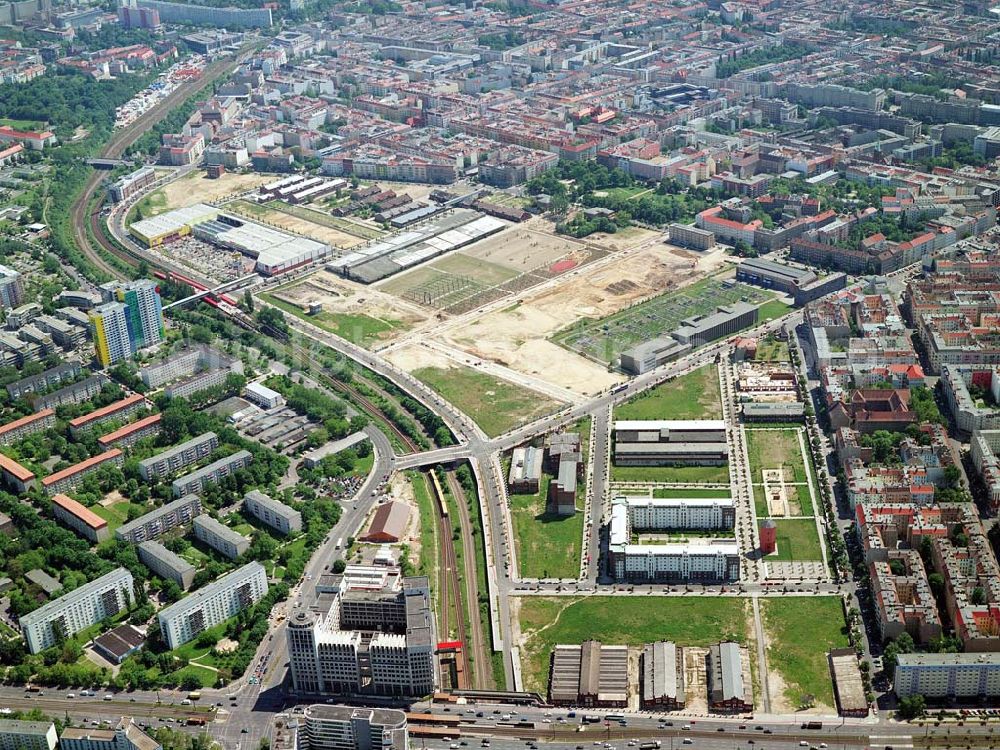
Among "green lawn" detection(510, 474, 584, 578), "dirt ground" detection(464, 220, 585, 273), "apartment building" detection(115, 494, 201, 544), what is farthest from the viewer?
"dirt ground" detection(464, 220, 585, 273)

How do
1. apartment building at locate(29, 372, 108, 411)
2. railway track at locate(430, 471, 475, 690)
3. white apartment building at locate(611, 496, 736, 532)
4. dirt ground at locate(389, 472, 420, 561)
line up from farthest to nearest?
1. apartment building at locate(29, 372, 108, 411)
2. dirt ground at locate(389, 472, 420, 561)
3. white apartment building at locate(611, 496, 736, 532)
4. railway track at locate(430, 471, 475, 690)

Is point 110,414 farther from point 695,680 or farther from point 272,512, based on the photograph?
point 695,680

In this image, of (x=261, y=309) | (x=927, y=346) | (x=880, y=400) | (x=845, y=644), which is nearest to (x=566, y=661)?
(x=845, y=644)

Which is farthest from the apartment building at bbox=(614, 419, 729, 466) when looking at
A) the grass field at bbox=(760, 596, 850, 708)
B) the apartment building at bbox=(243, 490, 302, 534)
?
the apartment building at bbox=(243, 490, 302, 534)

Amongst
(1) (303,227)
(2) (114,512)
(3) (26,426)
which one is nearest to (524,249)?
(1) (303,227)

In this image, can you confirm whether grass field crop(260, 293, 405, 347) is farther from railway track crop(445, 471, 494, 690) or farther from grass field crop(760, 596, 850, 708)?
grass field crop(760, 596, 850, 708)

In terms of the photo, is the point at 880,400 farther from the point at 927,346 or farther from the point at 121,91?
the point at 121,91
